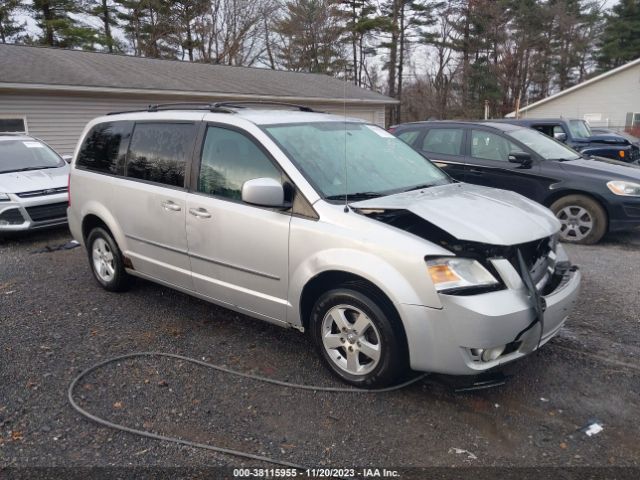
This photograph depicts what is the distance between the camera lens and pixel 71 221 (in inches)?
216

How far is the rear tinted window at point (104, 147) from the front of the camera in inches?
192

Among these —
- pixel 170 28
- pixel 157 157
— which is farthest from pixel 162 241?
pixel 170 28

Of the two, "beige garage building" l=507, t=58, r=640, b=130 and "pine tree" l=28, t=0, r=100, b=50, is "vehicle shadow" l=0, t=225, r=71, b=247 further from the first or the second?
"beige garage building" l=507, t=58, r=640, b=130

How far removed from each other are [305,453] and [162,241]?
7.51 feet

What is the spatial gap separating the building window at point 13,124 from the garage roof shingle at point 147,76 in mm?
988

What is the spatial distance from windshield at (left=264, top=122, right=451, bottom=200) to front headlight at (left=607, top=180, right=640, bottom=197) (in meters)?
3.49

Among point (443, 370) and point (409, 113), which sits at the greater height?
point (409, 113)

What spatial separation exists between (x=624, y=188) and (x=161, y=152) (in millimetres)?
5716

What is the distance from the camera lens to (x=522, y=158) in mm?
7020

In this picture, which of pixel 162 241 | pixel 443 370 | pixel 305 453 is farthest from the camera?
pixel 162 241

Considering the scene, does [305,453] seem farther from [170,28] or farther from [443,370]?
[170,28]

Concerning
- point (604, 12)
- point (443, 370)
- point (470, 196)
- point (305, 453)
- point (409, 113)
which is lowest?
point (305, 453)

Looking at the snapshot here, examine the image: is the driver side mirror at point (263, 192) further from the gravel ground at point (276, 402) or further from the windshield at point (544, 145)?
the windshield at point (544, 145)

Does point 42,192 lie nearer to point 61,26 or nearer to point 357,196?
point 357,196
